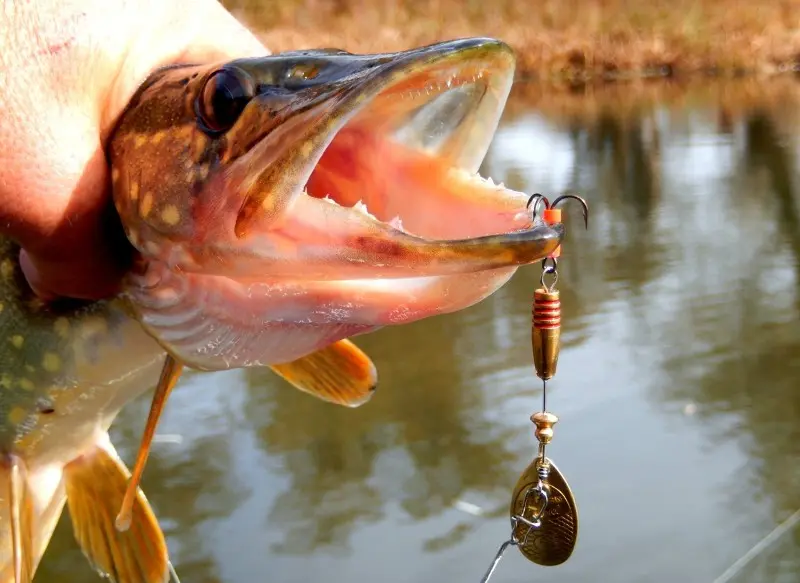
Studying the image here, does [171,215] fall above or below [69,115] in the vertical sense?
below

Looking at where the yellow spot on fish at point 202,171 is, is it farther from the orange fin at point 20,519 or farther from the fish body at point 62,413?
the orange fin at point 20,519

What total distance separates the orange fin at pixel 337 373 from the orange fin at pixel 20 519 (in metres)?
0.37

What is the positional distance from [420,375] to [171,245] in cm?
256

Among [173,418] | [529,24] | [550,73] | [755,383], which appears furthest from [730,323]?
[529,24]

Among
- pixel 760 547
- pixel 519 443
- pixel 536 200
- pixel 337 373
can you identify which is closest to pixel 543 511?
pixel 337 373

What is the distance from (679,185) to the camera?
6703mm

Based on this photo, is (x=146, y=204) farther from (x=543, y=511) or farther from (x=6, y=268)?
(x=543, y=511)

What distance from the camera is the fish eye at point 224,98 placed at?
894 mm

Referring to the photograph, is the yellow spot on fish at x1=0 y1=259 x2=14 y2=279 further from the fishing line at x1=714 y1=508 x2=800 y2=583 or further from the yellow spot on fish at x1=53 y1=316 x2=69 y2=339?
the fishing line at x1=714 y1=508 x2=800 y2=583

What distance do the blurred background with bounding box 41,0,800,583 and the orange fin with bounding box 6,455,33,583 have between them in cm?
104

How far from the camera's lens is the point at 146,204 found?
3.10 ft

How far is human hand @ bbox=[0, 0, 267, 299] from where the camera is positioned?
0.94 m

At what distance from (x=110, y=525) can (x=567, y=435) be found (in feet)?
5.65

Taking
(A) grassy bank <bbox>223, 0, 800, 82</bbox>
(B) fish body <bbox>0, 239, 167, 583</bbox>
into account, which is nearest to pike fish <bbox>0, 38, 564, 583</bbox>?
(B) fish body <bbox>0, 239, 167, 583</bbox>
